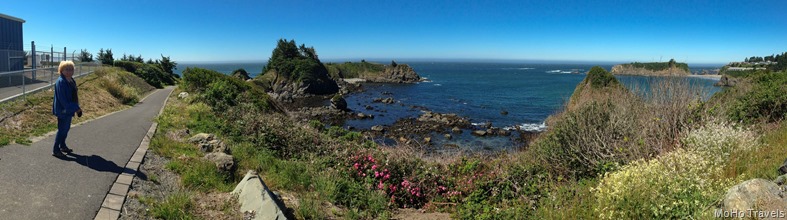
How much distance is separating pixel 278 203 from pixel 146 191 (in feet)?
6.40

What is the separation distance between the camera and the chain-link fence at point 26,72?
1139 centimetres

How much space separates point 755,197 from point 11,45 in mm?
36169

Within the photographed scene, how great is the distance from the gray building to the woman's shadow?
1957 cm

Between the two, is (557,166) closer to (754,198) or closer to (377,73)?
(754,198)

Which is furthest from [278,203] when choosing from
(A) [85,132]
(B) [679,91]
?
(B) [679,91]

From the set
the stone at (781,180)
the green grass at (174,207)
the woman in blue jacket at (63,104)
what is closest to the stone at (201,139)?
the woman in blue jacket at (63,104)

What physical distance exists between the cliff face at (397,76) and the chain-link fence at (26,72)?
68.8 m

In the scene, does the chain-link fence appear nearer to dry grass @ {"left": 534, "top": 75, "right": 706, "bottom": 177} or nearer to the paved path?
the paved path

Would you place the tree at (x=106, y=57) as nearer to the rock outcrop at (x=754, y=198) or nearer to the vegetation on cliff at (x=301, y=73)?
the vegetation on cliff at (x=301, y=73)

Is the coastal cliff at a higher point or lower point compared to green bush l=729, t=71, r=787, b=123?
higher

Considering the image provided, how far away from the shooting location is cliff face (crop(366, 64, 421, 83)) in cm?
9583

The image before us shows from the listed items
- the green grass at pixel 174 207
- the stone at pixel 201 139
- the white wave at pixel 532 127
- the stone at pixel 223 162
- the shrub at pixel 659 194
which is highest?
the shrub at pixel 659 194

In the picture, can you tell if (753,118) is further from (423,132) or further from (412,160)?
(423,132)

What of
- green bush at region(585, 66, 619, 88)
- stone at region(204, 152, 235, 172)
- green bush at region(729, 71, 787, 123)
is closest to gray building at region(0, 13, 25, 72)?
stone at region(204, 152, 235, 172)
